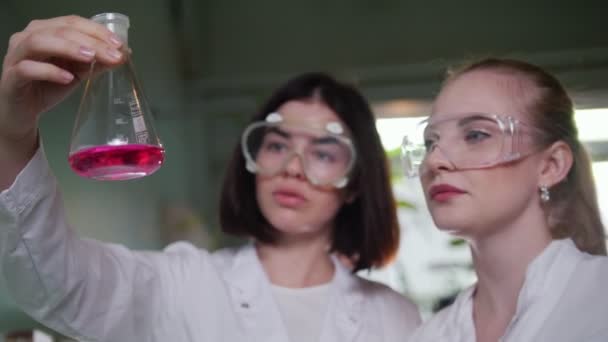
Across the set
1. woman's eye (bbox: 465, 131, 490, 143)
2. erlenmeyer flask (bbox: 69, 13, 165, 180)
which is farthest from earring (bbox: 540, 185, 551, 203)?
erlenmeyer flask (bbox: 69, 13, 165, 180)

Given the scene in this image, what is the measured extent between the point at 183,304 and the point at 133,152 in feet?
1.82

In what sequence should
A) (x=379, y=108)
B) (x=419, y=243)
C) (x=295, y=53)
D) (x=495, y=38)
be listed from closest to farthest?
(x=495, y=38)
(x=379, y=108)
(x=295, y=53)
(x=419, y=243)

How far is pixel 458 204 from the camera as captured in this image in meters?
1.15

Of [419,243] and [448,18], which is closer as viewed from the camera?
[448,18]

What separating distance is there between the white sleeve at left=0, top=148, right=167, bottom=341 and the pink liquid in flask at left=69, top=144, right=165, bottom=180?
88mm

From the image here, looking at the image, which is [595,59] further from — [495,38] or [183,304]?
[183,304]

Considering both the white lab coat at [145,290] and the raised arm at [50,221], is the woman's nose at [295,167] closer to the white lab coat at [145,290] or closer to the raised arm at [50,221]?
the white lab coat at [145,290]

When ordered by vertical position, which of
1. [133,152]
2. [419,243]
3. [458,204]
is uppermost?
[133,152]

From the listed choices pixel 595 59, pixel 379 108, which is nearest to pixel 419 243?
pixel 379 108

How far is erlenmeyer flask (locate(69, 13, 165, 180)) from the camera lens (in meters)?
0.94

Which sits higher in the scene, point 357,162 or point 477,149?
point 477,149

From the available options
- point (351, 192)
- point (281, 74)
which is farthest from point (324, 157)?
point (281, 74)

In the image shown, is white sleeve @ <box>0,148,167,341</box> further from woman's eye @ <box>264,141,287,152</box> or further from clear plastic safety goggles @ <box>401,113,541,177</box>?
clear plastic safety goggles @ <box>401,113,541,177</box>

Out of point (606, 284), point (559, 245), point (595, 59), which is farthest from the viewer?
point (595, 59)
